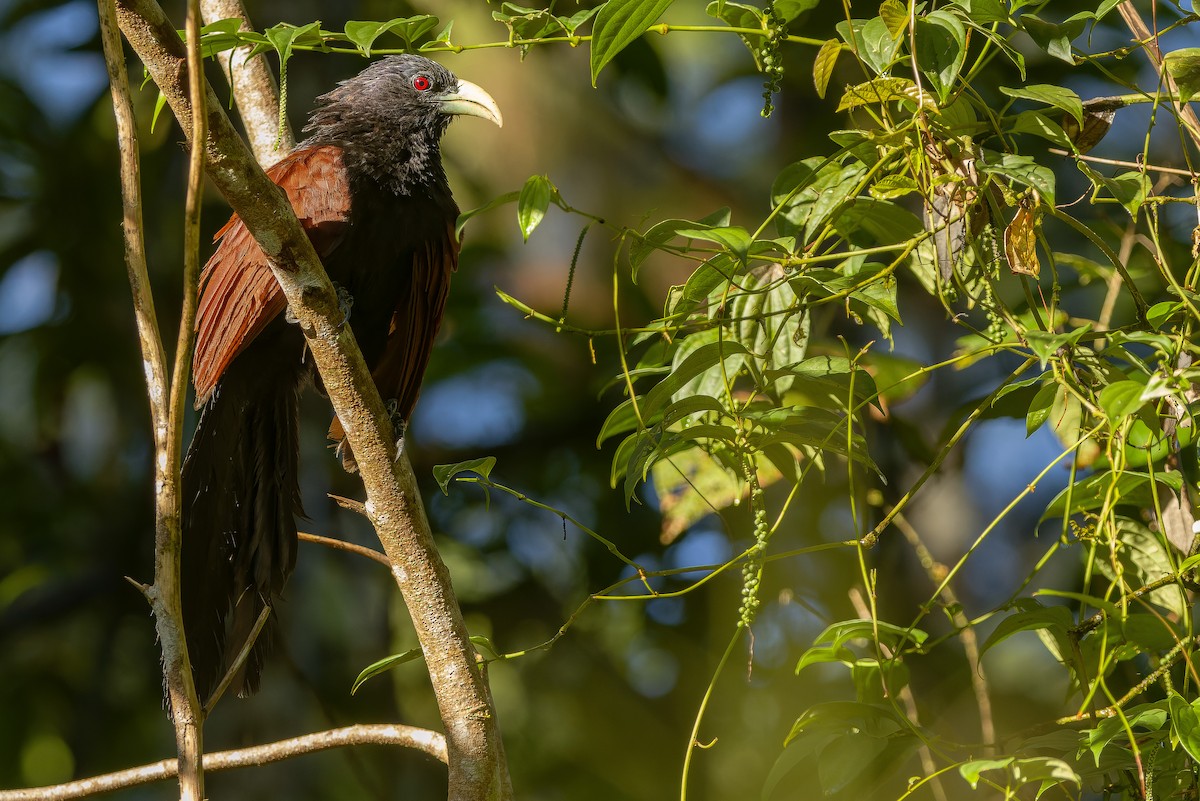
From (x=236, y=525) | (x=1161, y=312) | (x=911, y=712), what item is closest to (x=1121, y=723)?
(x=1161, y=312)

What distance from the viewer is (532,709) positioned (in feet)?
13.7

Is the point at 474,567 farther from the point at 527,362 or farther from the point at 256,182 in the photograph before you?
the point at 256,182

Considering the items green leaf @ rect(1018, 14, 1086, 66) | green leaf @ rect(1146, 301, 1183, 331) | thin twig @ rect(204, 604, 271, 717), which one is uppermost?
green leaf @ rect(1018, 14, 1086, 66)

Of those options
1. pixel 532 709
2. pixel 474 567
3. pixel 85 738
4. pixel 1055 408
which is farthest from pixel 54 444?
pixel 1055 408

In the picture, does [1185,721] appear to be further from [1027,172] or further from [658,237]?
[658,237]

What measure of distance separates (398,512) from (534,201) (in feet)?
1.98

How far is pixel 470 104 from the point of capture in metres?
2.90

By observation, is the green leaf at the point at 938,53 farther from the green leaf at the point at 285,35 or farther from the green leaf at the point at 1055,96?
the green leaf at the point at 285,35

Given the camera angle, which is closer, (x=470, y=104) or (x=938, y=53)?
(x=938, y=53)

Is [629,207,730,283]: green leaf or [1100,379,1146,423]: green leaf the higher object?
[629,207,730,283]: green leaf

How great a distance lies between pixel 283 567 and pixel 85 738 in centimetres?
191

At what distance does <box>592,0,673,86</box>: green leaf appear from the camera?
1.39 metres

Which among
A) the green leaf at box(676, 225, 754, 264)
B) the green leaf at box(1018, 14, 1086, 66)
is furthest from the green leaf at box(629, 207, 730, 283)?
the green leaf at box(1018, 14, 1086, 66)

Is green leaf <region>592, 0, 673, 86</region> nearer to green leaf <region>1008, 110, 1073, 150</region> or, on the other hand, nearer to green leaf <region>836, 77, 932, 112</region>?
green leaf <region>836, 77, 932, 112</region>
